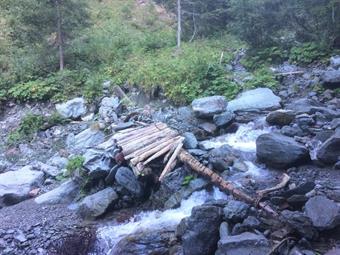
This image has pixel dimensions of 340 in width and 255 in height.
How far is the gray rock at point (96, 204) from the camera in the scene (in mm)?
7348

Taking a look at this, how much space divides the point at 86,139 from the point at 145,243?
525 cm

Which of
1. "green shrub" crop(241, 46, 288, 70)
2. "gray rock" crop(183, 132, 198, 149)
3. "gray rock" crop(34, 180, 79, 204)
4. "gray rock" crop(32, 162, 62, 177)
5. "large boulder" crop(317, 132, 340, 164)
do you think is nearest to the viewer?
"large boulder" crop(317, 132, 340, 164)

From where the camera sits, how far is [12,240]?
6777 mm

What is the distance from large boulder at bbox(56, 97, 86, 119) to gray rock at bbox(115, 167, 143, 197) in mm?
5319

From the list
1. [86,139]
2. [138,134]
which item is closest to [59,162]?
[86,139]

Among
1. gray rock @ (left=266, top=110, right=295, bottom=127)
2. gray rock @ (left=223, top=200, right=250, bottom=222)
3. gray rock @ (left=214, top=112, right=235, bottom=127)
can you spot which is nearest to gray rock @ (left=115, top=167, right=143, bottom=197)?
gray rock @ (left=223, top=200, right=250, bottom=222)

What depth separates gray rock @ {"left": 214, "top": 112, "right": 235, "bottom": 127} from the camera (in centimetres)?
988

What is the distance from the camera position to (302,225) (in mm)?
5188

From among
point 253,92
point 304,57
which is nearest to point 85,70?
point 253,92

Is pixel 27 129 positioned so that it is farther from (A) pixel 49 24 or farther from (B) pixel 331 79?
(B) pixel 331 79

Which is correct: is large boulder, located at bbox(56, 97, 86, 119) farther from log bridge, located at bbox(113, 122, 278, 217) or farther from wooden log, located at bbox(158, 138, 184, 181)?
wooden log, located at bbox(158, 138, 184, 181)

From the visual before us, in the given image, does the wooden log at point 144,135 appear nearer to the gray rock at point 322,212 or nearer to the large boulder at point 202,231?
the large boulder at point 202,231

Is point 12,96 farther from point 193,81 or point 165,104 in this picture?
point 193,81

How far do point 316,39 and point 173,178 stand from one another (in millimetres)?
8076
